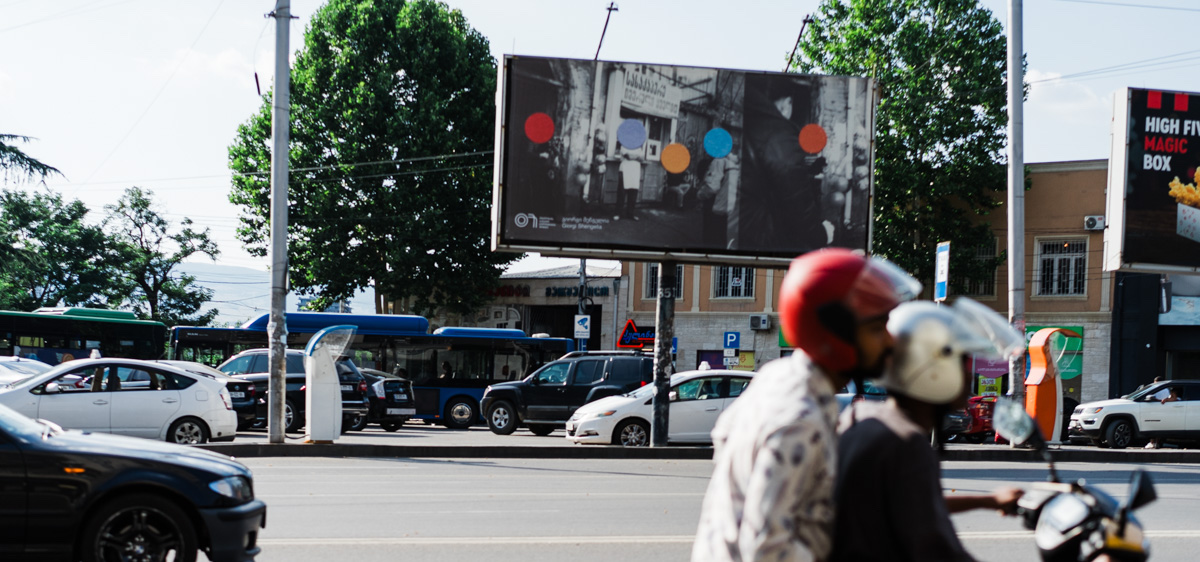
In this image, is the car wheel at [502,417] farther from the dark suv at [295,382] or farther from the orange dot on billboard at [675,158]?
the orange dot on billboard at [675,158]

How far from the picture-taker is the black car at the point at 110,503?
6820 mm

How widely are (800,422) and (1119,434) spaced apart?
25506mm

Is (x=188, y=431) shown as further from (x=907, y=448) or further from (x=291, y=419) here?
(x=907, y=448)

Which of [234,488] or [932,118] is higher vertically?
[932,118]

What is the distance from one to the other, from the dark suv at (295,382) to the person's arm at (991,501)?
67.5 ft

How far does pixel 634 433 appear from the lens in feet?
65.6

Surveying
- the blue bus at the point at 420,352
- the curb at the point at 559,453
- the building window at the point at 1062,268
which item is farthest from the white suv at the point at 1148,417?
the blue bus at the point at 420,352

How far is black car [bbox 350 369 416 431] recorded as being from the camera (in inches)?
976

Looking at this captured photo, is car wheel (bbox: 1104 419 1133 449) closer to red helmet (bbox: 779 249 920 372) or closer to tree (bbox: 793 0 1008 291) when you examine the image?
tree (bbox: 793 0 1008 291)

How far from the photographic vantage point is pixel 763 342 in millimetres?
41781

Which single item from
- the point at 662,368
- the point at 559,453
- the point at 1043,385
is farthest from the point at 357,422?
the point at 1043,385

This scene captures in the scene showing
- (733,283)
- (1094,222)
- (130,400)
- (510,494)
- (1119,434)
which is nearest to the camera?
(510,494)

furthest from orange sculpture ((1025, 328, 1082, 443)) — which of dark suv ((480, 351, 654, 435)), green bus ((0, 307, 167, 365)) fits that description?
green bus ((0, 307, 167, 365))

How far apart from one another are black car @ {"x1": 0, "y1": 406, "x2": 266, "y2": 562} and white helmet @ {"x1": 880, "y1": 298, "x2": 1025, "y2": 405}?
17.7 ft
